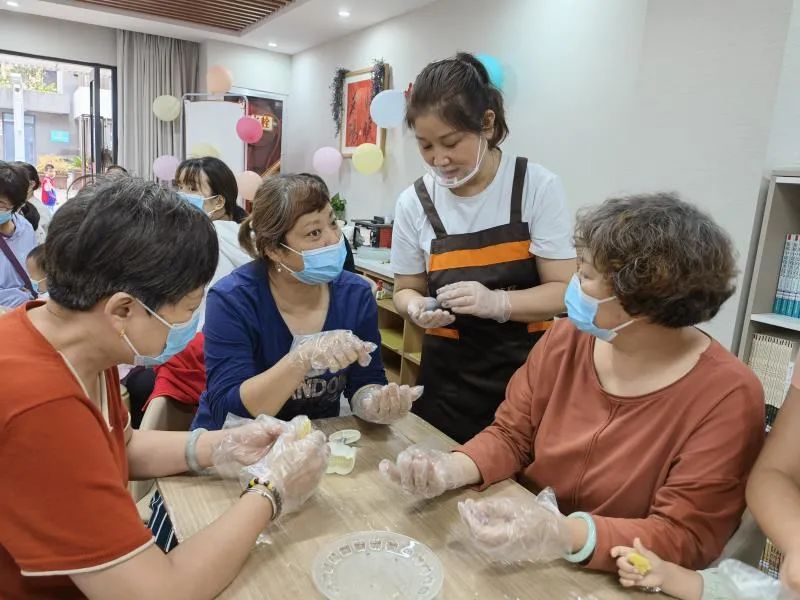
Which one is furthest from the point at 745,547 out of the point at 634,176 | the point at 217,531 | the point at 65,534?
the point at 634,176

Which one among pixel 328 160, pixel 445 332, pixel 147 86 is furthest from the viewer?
pixel 147 86

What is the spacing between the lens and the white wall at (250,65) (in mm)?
6738

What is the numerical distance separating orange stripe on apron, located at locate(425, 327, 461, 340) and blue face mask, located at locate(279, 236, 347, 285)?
409 millimetres

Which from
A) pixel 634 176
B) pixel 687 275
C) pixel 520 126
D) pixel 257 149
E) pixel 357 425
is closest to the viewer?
pixel 687 275

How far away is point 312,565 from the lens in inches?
40.1

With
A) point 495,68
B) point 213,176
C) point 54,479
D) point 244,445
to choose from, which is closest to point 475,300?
point 244,445

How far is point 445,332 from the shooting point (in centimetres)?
197

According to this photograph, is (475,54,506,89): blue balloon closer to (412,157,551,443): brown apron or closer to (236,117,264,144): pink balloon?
(412,157,551,443): brown apron

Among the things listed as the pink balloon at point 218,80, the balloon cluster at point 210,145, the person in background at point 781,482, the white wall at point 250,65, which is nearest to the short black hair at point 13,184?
the balloon cluster at point 210,145

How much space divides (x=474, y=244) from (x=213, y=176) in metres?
1.92

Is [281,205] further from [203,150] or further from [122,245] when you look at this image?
[203,150]

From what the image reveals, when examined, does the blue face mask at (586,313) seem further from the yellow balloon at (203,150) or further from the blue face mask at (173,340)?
the yellow balloon at (203,150)

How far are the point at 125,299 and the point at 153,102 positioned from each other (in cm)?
680

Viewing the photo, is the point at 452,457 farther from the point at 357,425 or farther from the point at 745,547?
the point at 745,547
